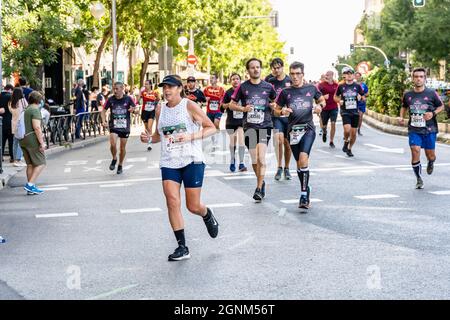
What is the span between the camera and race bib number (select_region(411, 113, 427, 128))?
45.3 ft

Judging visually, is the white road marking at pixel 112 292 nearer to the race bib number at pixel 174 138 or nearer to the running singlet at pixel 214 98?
the race bib number at pixel 174 138

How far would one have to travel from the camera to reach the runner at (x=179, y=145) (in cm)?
848

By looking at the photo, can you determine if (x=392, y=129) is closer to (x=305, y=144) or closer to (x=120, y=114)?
(x=120, y=114)

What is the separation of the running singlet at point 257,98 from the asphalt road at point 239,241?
108 centimetres

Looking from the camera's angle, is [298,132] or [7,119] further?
[7,119]

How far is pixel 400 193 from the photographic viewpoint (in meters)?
13.2

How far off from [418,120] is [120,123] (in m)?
6.17

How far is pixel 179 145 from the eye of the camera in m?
8.52

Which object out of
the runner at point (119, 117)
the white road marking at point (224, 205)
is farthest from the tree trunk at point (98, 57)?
the white road marking at point (224, 205)

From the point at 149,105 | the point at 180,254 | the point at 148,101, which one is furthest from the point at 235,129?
the point at 180,254

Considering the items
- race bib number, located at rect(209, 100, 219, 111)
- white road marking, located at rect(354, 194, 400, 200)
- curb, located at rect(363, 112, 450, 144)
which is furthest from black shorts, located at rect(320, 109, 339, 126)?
white road marking, located at rect(354, 194, 400, 200)

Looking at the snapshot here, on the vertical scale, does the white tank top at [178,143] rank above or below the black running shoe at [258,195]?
above

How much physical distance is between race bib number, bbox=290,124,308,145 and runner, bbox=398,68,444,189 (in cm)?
248
